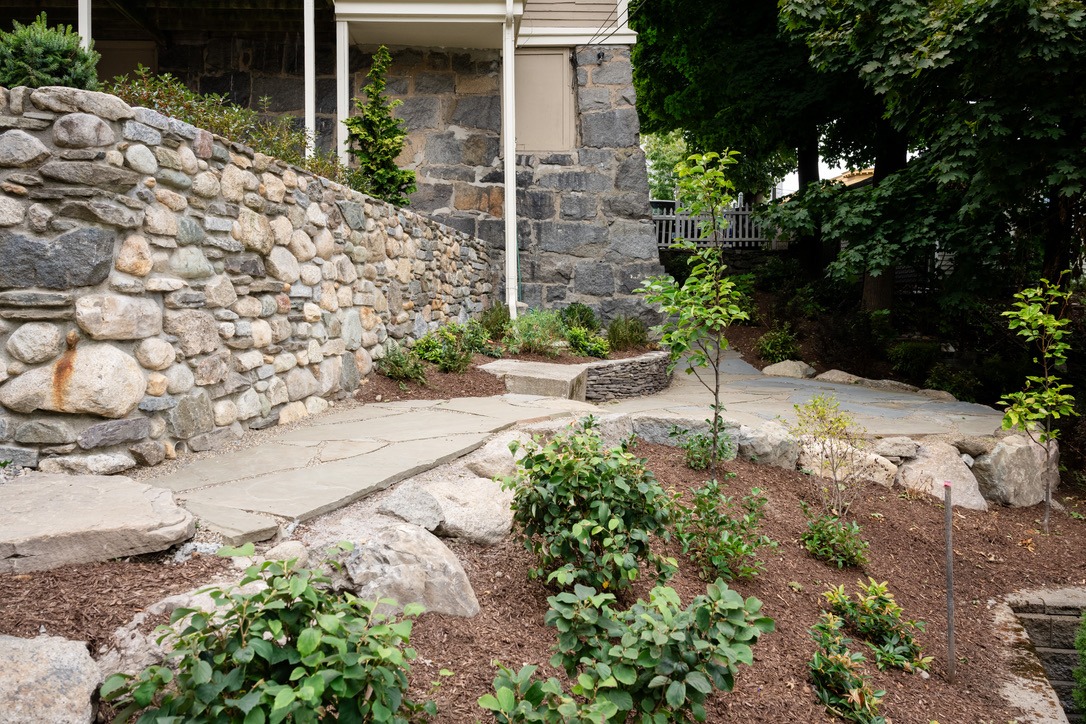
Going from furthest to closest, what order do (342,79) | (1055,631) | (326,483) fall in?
(342,79)
(1055,631)
(326,483)

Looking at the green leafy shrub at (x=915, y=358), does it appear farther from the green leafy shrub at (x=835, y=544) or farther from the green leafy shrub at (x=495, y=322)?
the green leafy shrub at (x=835, y=544)

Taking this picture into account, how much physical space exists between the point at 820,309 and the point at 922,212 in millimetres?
4686

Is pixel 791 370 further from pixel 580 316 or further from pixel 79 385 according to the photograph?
pixel 79 385

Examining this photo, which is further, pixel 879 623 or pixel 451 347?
pixel 451 347

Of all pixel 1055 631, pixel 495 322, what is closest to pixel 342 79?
pixel 495 322

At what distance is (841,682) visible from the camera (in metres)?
2.72

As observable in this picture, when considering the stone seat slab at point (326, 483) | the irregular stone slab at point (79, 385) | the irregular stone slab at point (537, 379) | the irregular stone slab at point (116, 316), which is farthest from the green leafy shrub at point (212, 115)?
the irregular stone slab at point (537, 379)

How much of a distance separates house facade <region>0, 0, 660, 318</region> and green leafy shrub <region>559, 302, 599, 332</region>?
0.30m

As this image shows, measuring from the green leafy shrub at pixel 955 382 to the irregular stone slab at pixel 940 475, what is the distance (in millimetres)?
3776

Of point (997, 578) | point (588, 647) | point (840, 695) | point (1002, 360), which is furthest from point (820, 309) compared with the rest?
point (588, 647)

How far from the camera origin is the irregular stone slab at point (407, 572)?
2.36 metres

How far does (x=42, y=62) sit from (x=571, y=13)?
832 centimetres

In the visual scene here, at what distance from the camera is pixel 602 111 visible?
10.4 m

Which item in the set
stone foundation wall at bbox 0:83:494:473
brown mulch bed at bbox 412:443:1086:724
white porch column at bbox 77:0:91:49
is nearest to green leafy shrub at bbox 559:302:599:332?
A: brown mulch bed at bbox 412:443:1086:724
